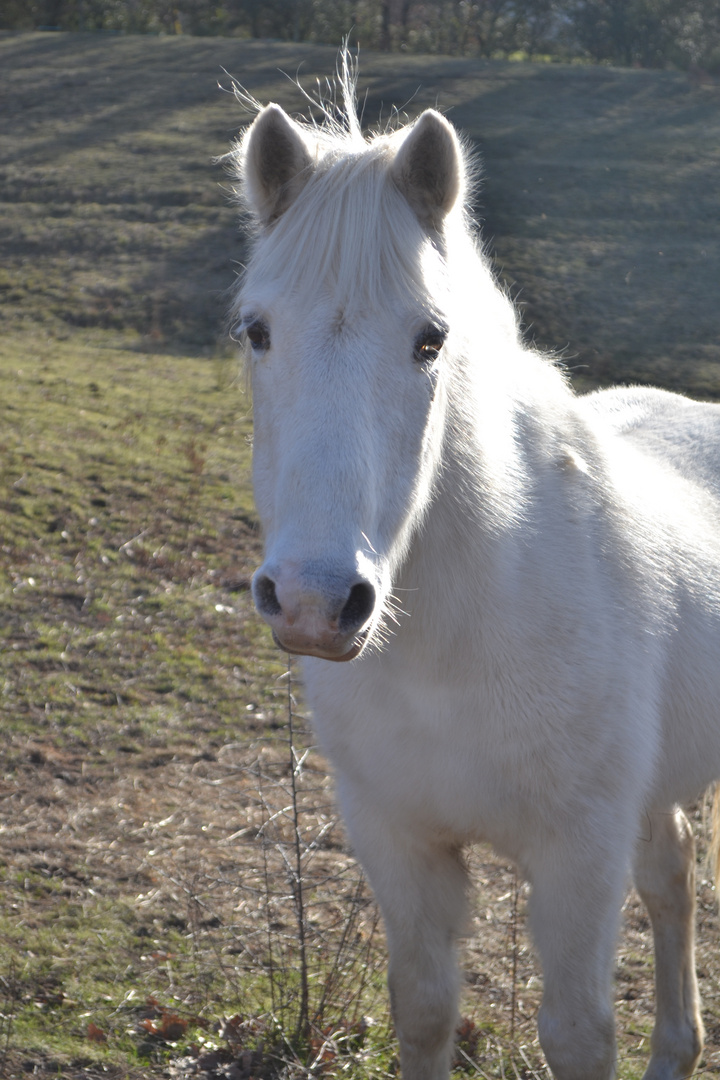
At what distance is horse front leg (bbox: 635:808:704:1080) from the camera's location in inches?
127

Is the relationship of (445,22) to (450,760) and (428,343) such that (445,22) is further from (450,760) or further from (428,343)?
(450,760)

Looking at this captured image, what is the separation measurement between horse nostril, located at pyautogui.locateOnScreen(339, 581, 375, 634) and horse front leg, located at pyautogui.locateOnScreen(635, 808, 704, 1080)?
1.95m

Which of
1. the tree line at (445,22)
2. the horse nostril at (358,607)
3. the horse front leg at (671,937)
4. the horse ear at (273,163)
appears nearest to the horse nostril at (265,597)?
the horse nostril at (358,607)

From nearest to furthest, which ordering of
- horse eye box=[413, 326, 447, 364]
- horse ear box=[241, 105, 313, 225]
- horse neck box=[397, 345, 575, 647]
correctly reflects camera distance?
1. horse eye box=[413, 326, 447, 364]
2. horse ear box=[241, 105, 313, 225]
3. horse neck box=[397, 345, 575, 647]

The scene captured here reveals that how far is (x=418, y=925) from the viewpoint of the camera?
2641 millimetres

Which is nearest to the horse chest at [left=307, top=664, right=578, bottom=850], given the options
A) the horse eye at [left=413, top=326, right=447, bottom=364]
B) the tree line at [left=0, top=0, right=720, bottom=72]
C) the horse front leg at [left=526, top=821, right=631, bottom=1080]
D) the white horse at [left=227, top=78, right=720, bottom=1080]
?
the white horse at [left=227, top=78, right=720, bottom=1080]

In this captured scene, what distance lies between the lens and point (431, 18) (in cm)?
2909

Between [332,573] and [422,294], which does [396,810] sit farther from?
[422,294]

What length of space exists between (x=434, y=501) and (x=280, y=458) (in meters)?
0.46

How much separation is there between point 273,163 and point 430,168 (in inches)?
14.0

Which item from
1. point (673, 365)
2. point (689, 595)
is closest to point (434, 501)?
point (689, 595)

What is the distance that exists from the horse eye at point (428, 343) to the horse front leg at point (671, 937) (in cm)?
196

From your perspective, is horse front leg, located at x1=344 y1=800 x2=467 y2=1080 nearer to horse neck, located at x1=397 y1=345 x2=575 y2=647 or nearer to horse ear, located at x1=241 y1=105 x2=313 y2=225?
horse neck, located at x1=397 y1=345 x2=575 y2=647

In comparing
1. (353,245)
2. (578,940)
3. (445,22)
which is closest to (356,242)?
(353,245)
